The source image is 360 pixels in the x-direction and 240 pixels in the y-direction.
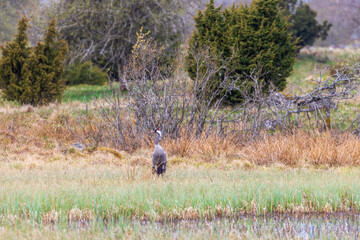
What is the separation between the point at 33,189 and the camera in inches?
316

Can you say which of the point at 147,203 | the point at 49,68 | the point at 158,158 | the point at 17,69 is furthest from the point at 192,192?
the point at 17,69

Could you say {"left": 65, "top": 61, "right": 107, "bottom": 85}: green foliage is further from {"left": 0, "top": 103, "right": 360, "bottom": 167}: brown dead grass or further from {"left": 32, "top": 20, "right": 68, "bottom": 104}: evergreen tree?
{"left": 0, "top": 103, "right": 360, "bottom": 167}: brown dead grass

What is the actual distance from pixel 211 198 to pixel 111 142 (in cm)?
755

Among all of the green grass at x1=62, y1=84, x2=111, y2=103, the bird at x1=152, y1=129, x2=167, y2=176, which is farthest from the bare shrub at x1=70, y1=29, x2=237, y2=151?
the green grass at x1=62, y1=84, x2=111, y2=103

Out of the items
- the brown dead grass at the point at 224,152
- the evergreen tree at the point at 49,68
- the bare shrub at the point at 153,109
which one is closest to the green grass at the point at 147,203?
the brown dead grass at the point at 224,152

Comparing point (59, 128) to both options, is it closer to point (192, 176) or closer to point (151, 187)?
point (192, 176)

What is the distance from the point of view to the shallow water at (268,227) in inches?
235

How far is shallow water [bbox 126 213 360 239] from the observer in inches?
235

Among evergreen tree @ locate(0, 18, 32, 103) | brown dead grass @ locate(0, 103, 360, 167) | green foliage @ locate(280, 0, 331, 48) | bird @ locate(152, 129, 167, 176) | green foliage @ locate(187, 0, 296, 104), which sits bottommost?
brown dead grass @ locate(0, 103, 360, 167)

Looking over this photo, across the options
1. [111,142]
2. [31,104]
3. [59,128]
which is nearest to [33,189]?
[111,142]

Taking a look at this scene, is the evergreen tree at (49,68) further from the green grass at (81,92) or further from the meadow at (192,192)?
the meadow at (192,192)

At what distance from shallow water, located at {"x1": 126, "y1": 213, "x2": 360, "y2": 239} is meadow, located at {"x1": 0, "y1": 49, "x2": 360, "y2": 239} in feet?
0.06

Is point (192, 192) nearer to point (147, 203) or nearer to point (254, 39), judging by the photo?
point (147, 203)

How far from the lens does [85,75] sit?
1230 inches
